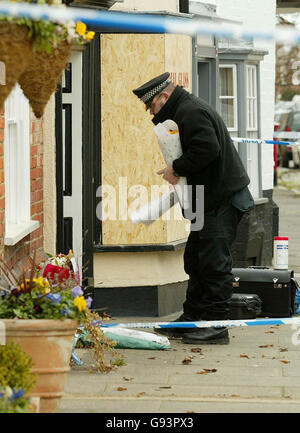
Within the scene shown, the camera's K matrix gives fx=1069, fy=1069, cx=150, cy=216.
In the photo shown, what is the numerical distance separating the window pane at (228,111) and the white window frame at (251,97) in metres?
0.40

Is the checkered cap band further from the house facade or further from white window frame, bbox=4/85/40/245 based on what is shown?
the house facade

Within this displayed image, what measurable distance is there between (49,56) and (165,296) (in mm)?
5979

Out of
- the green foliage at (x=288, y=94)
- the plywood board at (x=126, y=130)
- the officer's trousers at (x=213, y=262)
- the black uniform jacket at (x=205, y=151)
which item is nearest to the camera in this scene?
the black uniform jacket at (x=205, y=151)

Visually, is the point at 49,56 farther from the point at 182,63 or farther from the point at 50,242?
the point at 182,63

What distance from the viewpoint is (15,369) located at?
16.3ft

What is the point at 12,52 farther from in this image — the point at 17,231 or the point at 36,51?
the point at 17,231

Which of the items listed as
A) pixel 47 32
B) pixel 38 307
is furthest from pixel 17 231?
pixel 47 32

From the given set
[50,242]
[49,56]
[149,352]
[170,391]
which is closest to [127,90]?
[50,242]

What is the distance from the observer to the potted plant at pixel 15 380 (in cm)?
465

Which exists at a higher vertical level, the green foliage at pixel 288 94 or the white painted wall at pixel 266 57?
the green foliage at pixel 288 94

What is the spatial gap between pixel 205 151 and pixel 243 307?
205 centimetres

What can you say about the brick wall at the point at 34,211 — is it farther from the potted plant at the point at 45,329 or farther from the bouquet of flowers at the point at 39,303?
the potted plant at the point at 45,329

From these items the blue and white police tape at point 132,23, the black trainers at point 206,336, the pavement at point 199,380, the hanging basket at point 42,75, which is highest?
the blue and white police tape at point 132,23

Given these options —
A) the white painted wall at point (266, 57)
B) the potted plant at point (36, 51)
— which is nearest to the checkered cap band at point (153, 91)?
the potted plant at point (36, 51)
